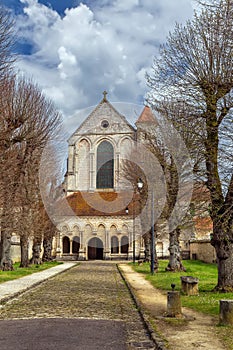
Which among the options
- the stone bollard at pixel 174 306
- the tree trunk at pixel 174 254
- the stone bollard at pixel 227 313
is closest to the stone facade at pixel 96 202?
the tree trunk at pixel 174 254

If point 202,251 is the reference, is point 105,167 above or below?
above

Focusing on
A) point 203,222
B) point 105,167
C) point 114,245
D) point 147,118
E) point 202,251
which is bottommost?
point 202,251

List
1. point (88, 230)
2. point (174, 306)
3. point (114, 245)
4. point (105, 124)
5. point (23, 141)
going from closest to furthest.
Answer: point (174, 306), point (23, 141), point (114, 245), point (88, 230), point (105, 124)

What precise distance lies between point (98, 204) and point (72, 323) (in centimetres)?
4879

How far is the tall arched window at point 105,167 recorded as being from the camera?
6072 centimetres

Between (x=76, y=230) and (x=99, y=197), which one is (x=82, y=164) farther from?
(x=76, y=230)

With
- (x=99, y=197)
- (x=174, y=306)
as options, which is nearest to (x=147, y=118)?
(x=174, y=306)

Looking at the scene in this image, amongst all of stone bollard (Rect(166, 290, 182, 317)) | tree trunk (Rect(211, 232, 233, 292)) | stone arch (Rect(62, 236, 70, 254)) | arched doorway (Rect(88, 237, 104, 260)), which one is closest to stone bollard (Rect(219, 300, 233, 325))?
stone bollard (Rect(166, 290, 182, 317))

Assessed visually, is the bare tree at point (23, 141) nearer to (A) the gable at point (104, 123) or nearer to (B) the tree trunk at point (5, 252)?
(B) the tree trunk at point (5, 252)

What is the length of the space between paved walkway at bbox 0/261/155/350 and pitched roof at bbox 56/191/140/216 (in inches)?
1575

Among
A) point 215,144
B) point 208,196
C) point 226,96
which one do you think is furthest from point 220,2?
point 208,196

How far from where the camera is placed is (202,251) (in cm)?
4447

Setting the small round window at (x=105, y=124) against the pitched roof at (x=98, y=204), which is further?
the small round window at (x=105, y=124)

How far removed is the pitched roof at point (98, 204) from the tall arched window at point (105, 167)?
2.08 m
